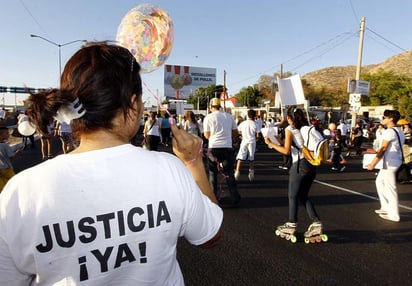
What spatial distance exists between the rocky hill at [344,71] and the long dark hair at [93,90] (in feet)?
364

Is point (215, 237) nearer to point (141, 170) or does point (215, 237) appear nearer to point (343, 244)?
point (141, 170)

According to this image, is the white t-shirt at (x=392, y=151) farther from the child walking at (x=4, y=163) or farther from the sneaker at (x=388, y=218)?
the child walking at (x=4, y=163)

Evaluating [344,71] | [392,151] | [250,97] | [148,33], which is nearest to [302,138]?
→ [392,151]

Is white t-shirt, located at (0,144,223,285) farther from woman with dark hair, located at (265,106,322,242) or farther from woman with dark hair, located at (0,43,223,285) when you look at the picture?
woman with dark hair, located at (265,106,322,242)

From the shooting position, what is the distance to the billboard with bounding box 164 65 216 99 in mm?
48763

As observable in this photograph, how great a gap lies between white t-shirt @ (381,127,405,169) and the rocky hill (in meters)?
106

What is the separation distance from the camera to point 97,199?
3.11ft

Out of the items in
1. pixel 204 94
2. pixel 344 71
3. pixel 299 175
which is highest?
pixel 344 71

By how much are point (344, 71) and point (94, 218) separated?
152 metres

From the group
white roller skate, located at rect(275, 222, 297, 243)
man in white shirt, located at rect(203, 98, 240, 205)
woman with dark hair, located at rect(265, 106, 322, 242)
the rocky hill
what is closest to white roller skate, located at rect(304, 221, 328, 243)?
woman with dark hair, located at rect(265, 106, 322, 242)

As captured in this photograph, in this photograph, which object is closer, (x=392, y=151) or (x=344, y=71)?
(x=392, y=151)

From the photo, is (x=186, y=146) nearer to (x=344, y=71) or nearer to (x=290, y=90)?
(x=290, y=90)

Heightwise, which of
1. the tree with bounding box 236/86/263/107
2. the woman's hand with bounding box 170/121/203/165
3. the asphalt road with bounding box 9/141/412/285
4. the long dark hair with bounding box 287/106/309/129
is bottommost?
the asphalt road with bounding box 9/141/412/285

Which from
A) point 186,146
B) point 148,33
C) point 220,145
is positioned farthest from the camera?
point 220,145
